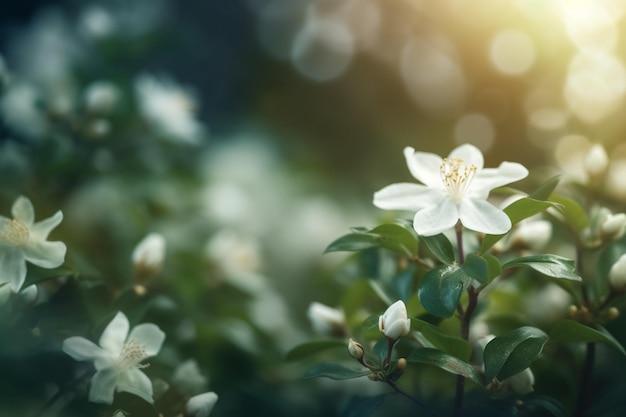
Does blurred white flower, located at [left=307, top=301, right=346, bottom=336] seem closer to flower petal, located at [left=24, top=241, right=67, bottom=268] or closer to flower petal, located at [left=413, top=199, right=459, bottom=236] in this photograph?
flower petal, located at [left=413, top=199, right=459, bottom=236]

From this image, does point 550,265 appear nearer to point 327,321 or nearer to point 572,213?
point 572,213

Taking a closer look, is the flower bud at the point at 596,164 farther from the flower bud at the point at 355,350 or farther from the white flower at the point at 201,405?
the white flower at the point at 201,405

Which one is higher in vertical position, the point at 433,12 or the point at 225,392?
the point at 433,12

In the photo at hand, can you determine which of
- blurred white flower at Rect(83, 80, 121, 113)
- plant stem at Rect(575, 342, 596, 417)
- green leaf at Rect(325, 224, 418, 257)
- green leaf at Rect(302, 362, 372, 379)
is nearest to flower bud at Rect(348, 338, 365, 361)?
green leaf at Rect(302, 362, 372, 379)

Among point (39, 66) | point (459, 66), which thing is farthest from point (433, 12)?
point (39, 66)

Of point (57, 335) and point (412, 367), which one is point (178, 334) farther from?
point (412, 367)

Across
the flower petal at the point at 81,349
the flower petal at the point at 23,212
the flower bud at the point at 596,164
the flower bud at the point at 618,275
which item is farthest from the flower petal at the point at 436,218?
the flower petal at the point at 23,212

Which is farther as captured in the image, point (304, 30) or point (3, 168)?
point (304, 30)
